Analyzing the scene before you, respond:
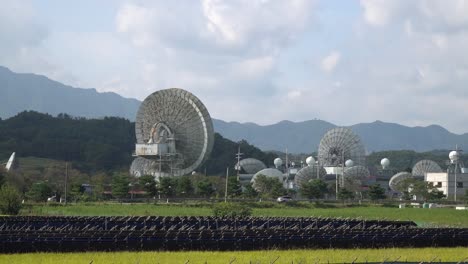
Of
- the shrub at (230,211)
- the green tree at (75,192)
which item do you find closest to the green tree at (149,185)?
the green tree at (75,192)

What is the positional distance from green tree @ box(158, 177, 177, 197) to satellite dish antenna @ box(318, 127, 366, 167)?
72.5m

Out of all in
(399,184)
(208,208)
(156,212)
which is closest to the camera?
(156,212)

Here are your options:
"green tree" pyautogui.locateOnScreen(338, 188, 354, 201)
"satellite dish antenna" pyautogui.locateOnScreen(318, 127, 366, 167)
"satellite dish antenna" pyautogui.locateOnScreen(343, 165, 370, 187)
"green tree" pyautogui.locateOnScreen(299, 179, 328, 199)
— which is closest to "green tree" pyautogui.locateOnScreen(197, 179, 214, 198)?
"green tree" pyautogui.locateOnScreen(299, 179, 328, 199)

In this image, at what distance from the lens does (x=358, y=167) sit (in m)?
180

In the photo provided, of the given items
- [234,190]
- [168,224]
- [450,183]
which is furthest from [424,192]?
[168,224]

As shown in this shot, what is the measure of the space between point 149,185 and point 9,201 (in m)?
51.9

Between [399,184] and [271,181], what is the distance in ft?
121

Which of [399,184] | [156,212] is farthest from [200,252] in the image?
[399,184]

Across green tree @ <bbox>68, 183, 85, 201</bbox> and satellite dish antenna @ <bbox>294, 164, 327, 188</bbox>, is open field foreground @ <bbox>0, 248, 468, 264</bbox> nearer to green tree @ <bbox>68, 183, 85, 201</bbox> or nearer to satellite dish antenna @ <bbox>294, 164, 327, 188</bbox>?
green tree @ <bbox>68, 183, 85, 201</bbox>

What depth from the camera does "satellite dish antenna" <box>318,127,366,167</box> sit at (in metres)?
189

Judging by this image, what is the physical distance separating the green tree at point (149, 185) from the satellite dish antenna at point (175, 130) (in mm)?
7175

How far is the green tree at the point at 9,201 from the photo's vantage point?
2751 inches

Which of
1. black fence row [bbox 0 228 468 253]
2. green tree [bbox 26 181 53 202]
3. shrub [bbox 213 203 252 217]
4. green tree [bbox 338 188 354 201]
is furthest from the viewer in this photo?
green tree [bbox 338 188 354 201]

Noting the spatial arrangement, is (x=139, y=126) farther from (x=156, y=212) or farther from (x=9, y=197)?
(x=9, y=197)
